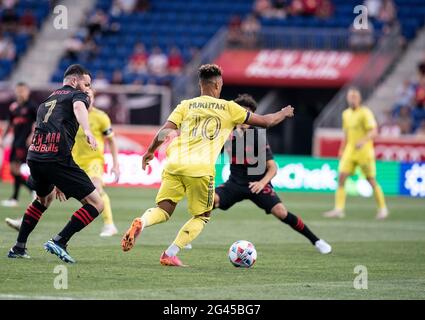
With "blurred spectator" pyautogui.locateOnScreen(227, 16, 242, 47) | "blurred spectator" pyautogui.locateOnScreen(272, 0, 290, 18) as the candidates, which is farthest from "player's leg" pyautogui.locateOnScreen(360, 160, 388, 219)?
"blurred spectator" pyautogui.locateOnScreen(272, 0, 290, 18)

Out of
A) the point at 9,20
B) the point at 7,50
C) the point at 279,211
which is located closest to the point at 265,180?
the point at 279,211

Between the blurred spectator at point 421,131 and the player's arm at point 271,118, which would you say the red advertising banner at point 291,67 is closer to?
the blurred spectator at point 421,131

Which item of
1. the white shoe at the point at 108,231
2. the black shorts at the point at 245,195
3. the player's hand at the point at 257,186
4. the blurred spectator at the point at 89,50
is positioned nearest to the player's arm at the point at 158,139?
the player's hand at the point at 257,186

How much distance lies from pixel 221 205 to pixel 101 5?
2435 centimetres

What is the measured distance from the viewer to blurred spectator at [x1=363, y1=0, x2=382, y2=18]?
3288 cm

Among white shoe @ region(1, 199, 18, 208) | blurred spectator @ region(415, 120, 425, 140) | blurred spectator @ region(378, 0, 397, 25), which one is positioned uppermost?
blurred spectator @ region(378, 0, 397, 25)

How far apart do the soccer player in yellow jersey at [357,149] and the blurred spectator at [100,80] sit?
12559mm

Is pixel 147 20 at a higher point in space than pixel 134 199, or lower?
higher

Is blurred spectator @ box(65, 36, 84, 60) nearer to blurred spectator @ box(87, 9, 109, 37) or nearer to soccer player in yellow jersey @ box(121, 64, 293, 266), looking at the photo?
blurred spectator @ box(87, 9, 109, 37)

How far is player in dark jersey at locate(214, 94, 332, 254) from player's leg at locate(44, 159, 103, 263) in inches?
102

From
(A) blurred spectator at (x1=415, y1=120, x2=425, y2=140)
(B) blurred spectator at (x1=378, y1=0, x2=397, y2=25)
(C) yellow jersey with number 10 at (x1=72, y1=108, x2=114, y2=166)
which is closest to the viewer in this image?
(C) yellow jersey with number 10 at (x1=72, y1=108, x2=114, y2=166)
